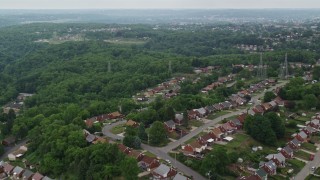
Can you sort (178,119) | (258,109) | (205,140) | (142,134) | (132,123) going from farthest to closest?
(258,109) < (178,119) < (132,123) < (142,134) < (205,140)

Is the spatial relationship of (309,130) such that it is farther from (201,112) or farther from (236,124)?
(201,112)

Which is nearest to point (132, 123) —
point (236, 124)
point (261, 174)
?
point (236, 124)


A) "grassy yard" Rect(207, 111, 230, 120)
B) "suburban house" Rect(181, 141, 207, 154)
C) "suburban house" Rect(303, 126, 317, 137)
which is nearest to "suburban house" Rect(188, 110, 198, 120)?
"grassy yard" Rect(207, 111, 230, 120)

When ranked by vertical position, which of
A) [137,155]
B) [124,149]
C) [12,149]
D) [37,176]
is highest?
[124,149]

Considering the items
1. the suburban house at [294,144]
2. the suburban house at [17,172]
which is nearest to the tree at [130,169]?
the suburban house at [17,172]

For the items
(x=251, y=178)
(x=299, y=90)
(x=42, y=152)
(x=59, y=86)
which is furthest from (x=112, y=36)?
(x=251, y=178)

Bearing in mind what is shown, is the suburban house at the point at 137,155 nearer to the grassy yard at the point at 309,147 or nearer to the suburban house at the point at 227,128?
the suburban house at the point at 227,128
